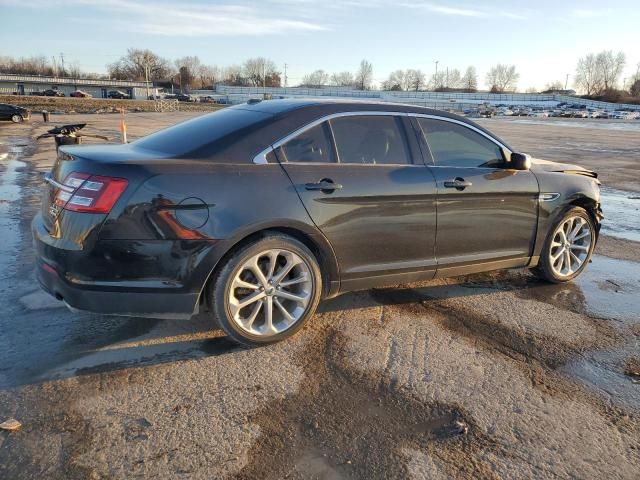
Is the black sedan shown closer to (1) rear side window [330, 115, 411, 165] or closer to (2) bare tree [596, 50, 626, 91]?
(1) rear side window [330, 115, 411, 165]

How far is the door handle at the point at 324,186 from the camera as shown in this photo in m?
3.57

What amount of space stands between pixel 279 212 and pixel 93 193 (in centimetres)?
117

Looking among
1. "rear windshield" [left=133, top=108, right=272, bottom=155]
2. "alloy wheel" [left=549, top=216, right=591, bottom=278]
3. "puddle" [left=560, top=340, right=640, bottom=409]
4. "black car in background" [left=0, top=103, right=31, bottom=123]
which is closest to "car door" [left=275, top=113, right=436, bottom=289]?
"rear windshield" [left=133, top=108, right=272, bottom=155]

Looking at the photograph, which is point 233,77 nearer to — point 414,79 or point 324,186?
point 414,79

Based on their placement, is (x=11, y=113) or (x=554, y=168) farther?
(x=11, y=113)

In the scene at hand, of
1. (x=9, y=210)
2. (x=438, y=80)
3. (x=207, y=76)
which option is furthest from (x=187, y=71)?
(x=9, y=210)

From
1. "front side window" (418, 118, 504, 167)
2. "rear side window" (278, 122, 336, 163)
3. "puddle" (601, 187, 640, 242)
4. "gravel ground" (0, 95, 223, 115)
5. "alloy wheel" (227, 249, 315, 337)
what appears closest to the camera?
"alloy wheel" (227, 249, 315, 337)

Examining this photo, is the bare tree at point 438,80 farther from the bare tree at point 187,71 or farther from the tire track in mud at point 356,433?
the tire track in mud at point 356,433

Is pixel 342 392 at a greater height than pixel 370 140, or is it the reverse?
pixel 370 140

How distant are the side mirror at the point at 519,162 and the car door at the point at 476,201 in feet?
0.17

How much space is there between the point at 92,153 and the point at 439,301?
3.06 m

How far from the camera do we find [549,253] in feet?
16.2

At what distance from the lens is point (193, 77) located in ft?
504

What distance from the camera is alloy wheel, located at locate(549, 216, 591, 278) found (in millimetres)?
5012
